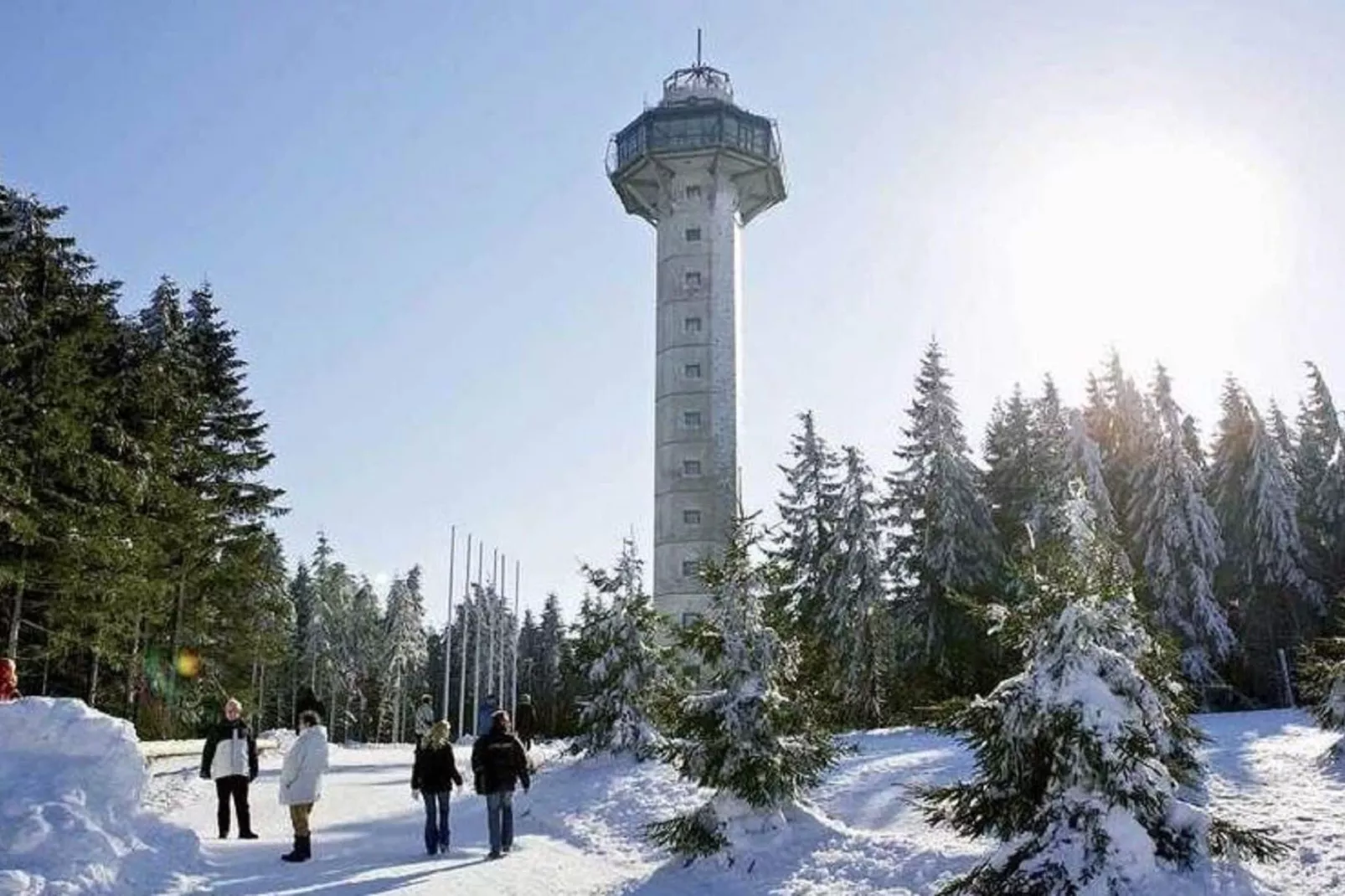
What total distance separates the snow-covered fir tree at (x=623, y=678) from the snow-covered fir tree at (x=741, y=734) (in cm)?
942

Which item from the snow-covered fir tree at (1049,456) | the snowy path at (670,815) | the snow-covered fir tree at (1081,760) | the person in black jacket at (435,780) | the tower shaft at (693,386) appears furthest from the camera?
the tower shaft at (693,386)

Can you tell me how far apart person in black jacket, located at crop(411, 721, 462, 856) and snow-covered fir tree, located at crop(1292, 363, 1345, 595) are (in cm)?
3663

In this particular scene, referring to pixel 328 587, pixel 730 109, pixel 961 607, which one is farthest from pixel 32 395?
pixel 328 587

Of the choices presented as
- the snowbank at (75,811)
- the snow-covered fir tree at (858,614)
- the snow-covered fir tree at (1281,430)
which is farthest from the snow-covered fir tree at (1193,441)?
the snowbank at (75,811)

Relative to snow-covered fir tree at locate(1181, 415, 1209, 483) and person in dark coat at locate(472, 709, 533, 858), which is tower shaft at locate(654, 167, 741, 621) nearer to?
snow-covered fir tree at locate(1181, 415, 1209, 483)

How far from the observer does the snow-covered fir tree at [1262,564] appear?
40250 mm

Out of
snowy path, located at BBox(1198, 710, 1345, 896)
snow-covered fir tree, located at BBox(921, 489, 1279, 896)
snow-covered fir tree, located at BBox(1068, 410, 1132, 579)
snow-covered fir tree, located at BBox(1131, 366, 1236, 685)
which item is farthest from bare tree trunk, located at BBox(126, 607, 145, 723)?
snow-covered fir tree, located at BBox(1131, 366, 1236, 685)

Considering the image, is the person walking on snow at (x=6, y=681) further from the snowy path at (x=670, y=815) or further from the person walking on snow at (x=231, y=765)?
the person walking on snow at (x=231, y=765)

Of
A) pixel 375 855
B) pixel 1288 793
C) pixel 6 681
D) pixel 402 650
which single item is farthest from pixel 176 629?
pixel 402 650

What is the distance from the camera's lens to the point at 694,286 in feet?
190

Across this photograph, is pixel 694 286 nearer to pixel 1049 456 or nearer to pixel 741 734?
pixel 1049 456

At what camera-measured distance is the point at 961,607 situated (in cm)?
3619

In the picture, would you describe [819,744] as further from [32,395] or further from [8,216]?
[8,216]

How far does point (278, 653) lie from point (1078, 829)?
34.3 meters
